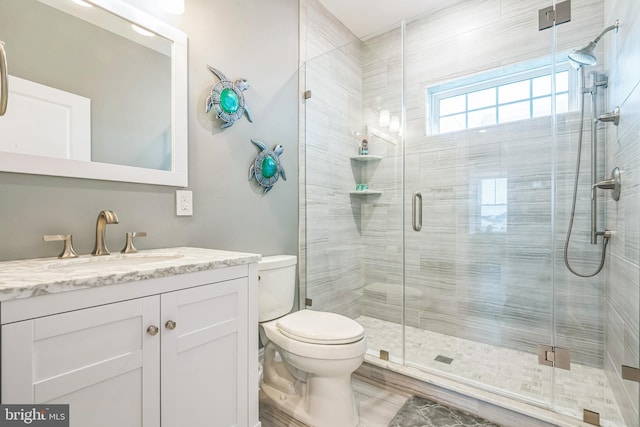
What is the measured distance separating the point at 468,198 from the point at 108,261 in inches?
85.4

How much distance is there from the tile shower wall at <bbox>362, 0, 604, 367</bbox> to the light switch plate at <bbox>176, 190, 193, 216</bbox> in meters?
1.42

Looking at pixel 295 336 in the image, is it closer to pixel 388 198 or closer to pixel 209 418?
pixel 209 418

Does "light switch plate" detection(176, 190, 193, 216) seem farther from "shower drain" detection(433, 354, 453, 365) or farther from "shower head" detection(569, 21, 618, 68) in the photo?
"shower head" detection(569, 21, 618, 68)

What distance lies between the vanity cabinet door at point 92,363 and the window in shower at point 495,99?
7.43 feet

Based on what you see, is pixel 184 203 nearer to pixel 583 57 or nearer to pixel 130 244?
pixel 130 244

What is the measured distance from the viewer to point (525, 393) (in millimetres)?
1603

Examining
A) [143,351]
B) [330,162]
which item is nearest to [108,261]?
[143,351]

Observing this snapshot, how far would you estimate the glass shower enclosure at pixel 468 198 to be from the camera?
1.77 m

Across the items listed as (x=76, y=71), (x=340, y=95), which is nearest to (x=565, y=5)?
(x=340, y=95)

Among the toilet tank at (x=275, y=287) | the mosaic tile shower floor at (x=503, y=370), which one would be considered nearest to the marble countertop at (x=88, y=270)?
the toilet tank at (x=275, y=287)

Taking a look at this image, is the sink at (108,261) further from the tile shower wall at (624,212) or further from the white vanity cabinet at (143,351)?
the tile shower wall at (624,212)

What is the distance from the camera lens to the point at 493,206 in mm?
2139

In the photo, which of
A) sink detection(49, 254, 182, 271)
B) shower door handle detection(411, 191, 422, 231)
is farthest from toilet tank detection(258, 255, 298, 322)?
shower door handle detection(411, 191, 422, 231)

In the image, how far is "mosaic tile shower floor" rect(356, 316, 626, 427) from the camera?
1.50 meters
